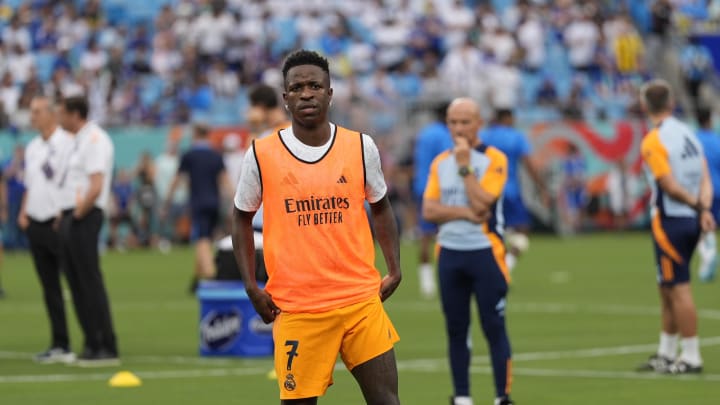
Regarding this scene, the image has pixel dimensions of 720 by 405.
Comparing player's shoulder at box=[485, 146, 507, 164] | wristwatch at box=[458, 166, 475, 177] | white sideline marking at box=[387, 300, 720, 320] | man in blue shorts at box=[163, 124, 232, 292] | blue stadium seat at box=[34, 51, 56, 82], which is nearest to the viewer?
wristwatch at box=[458, 166, 475, 177]

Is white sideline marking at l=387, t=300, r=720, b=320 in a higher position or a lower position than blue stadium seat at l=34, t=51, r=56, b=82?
lower

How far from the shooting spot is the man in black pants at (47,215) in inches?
573

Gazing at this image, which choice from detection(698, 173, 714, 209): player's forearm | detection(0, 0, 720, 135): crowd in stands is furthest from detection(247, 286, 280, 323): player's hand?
detection(0, 0, 720, 135): crowd in stands

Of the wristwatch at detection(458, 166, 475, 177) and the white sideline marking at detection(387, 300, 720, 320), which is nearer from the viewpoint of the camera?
the wristwatch at detection(458, 166, 475, 177)

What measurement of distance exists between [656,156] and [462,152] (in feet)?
8.82

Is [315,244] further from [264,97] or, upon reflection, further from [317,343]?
[264,97]

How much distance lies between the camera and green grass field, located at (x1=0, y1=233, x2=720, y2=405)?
12000 mm

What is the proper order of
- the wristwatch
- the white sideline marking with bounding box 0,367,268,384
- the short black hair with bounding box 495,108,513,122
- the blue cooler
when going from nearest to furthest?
the wristwatch < the white sideline marking with bounding box 0,367,268,384 < the blue cooler < the short black hair with bounding box 495,108,513,122

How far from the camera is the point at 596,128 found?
38094 millimetres

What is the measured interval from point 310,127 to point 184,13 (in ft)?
104

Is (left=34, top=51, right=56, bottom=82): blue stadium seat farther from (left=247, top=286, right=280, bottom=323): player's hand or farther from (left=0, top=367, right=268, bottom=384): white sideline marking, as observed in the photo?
(left=247, top=286, right=280, bottom=323): player's hand

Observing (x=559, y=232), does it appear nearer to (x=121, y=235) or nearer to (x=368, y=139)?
(x=121, y=235)

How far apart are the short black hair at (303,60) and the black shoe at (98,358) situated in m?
7.05

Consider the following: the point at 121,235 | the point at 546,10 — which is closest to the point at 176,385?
the point at 121,235
